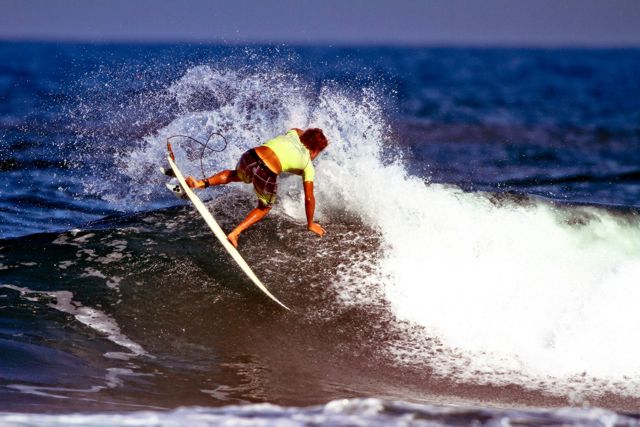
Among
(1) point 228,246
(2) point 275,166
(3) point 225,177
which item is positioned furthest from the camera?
(3) point 225,177

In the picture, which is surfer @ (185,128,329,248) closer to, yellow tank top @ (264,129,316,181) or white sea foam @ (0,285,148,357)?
yellow tank top @ (264,129,316,181)

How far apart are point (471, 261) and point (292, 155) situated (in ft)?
7.39

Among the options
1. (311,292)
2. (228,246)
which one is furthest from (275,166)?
(311,292)

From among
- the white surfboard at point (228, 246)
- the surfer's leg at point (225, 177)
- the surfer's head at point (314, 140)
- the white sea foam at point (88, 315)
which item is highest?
the surfer's head at point (314, 140)

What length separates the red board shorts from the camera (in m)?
8.09

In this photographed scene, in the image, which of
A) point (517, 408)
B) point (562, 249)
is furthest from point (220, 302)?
point (562, 249)

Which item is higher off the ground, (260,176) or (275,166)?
(275,166)

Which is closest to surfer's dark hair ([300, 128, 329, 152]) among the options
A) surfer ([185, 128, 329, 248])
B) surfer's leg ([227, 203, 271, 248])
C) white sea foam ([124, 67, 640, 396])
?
surfer ([185, 128, 329, 248])

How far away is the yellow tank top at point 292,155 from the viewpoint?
8031 millimetres

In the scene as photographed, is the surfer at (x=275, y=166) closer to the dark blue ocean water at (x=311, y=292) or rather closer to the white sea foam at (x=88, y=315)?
the dark blue ocean water at (x=311, y=292)

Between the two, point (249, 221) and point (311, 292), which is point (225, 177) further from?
point (311, 292)

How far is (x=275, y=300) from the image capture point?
7906mm

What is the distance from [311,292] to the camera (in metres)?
8.14

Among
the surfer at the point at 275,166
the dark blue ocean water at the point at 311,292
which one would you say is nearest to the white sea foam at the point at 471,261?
the dark blue ocean water at the point at 311,292
